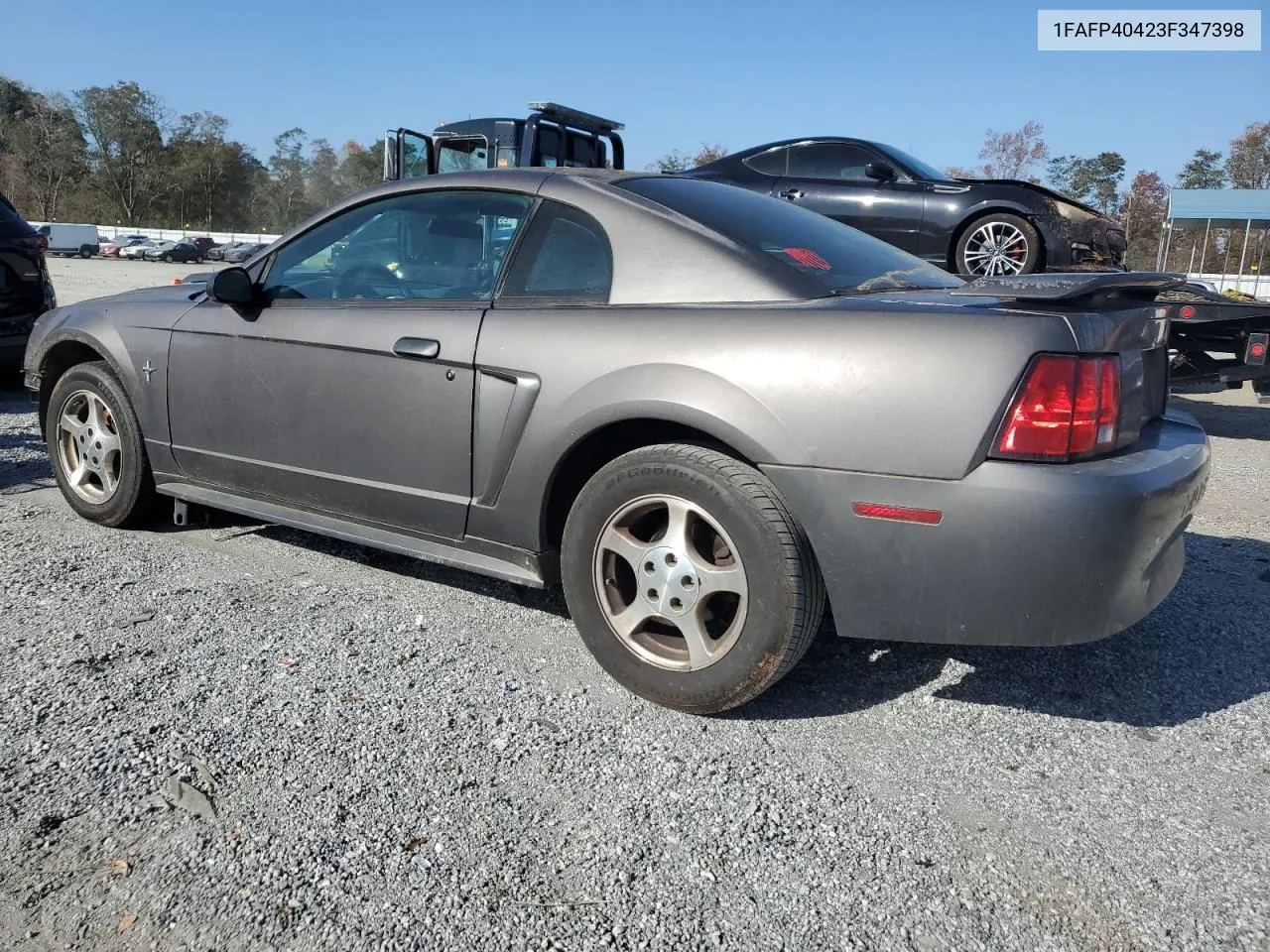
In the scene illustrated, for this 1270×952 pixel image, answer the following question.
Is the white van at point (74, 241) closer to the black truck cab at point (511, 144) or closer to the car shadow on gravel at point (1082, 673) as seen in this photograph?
the black truck cab at point (511, 144)

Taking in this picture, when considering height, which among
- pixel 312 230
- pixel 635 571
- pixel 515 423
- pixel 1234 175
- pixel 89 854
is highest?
pixel 1234 175

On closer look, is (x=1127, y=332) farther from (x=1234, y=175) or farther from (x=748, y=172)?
(x=1234, y=175)

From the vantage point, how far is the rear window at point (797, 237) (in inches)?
117

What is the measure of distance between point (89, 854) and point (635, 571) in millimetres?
1462

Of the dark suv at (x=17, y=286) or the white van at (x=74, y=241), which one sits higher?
the white van at (x=74, y=241)

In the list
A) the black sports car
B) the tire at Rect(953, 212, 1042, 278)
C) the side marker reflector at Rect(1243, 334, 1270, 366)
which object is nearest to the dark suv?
the black sports car

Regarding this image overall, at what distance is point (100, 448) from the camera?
4273 millimetres

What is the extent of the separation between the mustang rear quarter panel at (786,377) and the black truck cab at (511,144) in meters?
8.53

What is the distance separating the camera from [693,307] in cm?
277

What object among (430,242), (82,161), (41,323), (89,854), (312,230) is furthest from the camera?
(82,161)

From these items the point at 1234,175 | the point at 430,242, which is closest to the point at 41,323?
the point at 430,242

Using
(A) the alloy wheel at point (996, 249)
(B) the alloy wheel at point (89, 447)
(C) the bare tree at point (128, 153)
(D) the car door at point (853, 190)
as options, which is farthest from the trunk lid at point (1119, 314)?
(C) the bare tree at point (128, 153)

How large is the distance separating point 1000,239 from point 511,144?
5534mm

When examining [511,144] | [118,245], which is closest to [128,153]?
[118,245]
